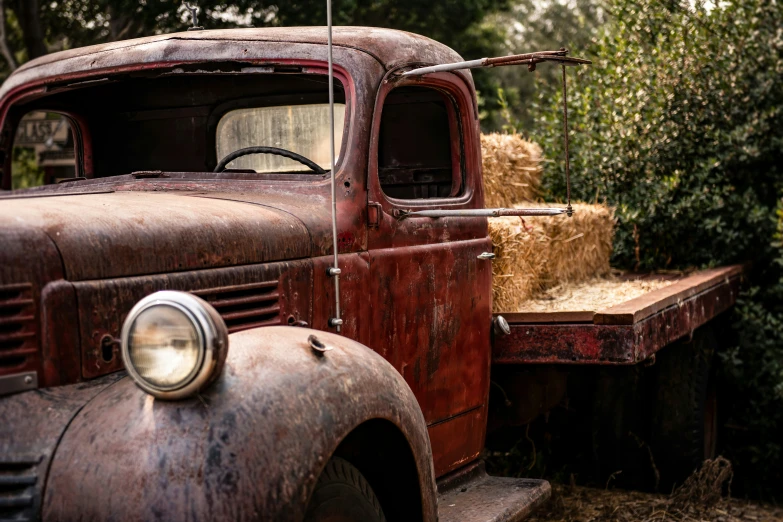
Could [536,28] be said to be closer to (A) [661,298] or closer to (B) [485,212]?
(A) [661,298]

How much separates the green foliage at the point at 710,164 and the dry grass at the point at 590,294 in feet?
2.53

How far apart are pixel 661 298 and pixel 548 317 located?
69 centimetres

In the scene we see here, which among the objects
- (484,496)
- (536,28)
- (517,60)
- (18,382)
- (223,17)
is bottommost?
(484,496)

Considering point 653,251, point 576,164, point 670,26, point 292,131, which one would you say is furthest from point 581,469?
point 670,26

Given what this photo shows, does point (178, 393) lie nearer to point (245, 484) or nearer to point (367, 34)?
point (245, 484)

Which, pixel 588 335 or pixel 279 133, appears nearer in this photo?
pixel 279 133

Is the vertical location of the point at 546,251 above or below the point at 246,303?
below

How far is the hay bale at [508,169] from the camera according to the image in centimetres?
591

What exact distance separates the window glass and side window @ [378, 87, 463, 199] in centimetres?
45

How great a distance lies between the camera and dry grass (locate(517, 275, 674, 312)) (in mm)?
5048

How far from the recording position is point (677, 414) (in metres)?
5.41

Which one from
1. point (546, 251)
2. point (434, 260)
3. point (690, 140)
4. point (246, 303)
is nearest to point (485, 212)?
point (434, 260)

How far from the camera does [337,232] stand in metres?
3.28

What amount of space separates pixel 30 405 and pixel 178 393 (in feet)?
1.28
